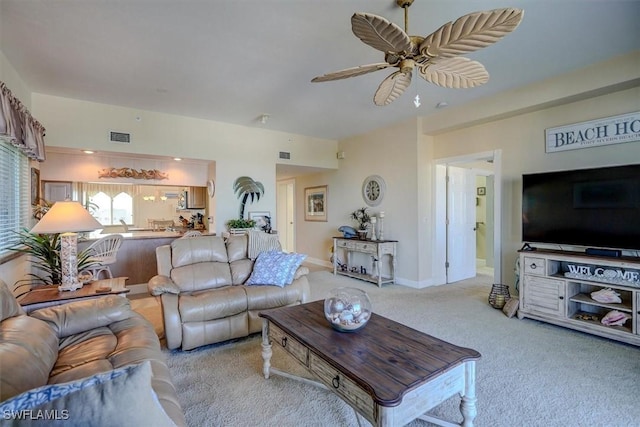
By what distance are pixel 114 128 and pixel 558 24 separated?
519 cm

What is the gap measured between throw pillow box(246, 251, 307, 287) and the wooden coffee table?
118cm

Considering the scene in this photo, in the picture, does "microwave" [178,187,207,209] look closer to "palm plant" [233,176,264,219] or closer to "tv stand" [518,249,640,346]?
"palm plant" [233,176,264,219]

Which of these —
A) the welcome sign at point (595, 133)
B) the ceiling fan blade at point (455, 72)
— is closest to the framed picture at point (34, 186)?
the ceiling fan blade at point (455, 72)

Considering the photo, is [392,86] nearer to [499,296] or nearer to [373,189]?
[499,296]

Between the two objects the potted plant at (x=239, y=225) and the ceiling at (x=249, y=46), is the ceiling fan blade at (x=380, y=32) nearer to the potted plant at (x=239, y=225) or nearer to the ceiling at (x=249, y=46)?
the ceiling at (x=249, y=46)

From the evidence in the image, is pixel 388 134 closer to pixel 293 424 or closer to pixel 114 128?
pixel 114 128

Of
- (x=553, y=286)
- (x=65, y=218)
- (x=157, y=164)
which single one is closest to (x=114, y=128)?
(x=157, y=164)

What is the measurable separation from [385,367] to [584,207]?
314 cm

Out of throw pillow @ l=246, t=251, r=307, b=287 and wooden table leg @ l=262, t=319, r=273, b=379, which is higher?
throw pillow @ l=246, t=251, r=307, b=287

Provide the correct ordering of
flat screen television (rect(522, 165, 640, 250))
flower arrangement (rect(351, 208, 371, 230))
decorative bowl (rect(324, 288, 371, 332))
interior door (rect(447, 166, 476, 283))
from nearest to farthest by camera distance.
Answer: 1. decorative bowl (rect(324, 288, 371, 332))
2. flat screen television (rect(522, 165, 640, 250))
3. interior door (rect(447, 166, 476, 283))
4. flower arrangement (rect(351, 208, 371, 230))

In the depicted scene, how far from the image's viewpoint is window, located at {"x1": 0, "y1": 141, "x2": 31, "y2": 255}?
2.94 metres

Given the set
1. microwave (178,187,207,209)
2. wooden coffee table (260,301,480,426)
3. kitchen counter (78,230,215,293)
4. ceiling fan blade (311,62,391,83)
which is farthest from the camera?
microwave (178,187,207,209)

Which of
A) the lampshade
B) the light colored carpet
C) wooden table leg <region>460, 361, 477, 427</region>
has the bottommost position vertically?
the light colored carpet

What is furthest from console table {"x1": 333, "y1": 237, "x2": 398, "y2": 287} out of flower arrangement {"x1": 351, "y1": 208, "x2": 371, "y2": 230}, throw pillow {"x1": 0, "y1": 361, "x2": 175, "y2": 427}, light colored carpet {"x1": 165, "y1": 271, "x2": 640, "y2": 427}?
throw pillow {"x1": 0, "y1": 361, "x2": 175, "y2": 427}
